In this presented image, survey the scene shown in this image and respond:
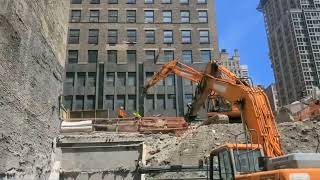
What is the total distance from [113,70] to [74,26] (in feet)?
24.8

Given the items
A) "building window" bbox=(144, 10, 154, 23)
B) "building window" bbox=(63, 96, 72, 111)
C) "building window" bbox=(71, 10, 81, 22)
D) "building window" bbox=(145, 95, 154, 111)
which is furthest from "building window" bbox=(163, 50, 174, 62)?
"building window" bbox=(63, 96, 72, 111)

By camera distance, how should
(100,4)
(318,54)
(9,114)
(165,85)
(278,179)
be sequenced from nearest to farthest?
(278,179)
(9,114)
(165,85)
(100,4)
(318,54)

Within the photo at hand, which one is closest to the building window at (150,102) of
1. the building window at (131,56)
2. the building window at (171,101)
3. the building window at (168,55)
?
the building window at (171,101)

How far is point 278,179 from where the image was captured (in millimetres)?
6867

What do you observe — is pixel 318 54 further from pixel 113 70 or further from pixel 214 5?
pixel 113 70

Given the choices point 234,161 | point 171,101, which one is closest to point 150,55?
point 171,101

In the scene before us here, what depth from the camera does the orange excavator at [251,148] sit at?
7.42 meters

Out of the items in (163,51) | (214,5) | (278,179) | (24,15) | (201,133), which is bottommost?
(278,179)

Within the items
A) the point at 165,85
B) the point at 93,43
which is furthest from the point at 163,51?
the point at 93,43

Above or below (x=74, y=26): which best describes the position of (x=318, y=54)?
above

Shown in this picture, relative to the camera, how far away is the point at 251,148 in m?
9.89

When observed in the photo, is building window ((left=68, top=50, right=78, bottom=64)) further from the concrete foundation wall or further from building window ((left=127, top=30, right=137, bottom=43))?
the concrete foundation wall

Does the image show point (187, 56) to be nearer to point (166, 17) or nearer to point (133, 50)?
point (166, 17)

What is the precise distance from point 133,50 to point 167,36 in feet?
15.5
